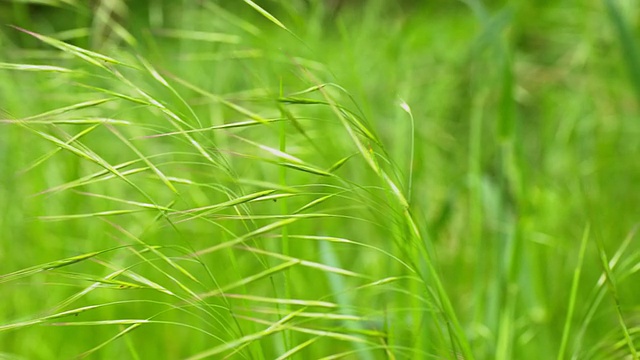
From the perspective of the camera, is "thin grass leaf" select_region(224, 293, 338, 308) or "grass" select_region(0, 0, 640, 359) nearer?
"thin grass leaf" select_region(224, 293, 338, 308)

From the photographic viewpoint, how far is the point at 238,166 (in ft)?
7.09

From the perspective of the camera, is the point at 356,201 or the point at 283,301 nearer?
the point at 283,301

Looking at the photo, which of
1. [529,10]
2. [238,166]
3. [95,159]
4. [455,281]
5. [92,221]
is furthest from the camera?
[529,10]

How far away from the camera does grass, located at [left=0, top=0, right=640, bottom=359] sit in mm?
768

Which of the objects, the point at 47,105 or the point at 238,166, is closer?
the point at 47,105

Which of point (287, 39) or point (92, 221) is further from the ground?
point (287, 39)

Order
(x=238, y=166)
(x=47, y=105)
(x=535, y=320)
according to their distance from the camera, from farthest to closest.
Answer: (x=238, y=166), (x=47, y=105), (x=535, y=320)

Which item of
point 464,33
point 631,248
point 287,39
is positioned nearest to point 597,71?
point 631,248

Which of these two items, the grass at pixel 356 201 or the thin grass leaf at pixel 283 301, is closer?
the thin grass leaf at pixel 283 301

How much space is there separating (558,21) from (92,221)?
4.64 ft

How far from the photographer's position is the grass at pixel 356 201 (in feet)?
2.52

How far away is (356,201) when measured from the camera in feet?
2.67

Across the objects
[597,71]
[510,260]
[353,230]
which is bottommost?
[353,230]

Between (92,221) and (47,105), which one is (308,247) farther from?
(47,105)
